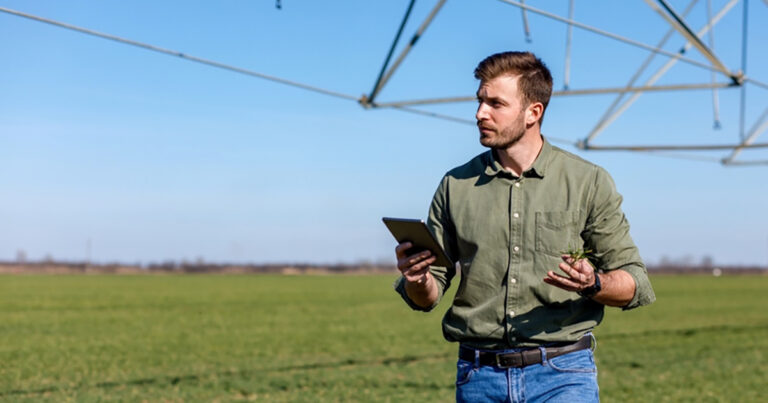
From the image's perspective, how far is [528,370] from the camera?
128 inches

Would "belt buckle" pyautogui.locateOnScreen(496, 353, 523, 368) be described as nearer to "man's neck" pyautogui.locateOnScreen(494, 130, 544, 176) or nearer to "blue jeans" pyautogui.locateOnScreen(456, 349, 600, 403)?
"blue jeans" pyautogui.locateOnScreen(456, 349, 600, 403)

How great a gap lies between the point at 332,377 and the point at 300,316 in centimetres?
1464

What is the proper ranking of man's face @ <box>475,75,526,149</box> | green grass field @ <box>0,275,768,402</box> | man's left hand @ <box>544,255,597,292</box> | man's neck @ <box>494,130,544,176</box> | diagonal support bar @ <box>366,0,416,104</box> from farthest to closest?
green grass field @ <box>0,275,768,402</box>, diagonal support bar @ <box>366,0,416,104</box>, man's neck @ <box>494,130,544,176</box>, man's face @ <box>475,75,526,149</box>, man's left hand @ <box>544,255,597,292</box>

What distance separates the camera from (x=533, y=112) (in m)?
3.40

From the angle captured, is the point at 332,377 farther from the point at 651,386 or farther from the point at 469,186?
the point at 469,186

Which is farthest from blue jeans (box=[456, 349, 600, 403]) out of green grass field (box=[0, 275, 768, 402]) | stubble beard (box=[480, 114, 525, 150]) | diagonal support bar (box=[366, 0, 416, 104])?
green grass field (box=[0, 275, 768, 402])

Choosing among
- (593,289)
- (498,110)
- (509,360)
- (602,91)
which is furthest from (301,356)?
(593,289)

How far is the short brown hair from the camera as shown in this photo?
3.33 meters

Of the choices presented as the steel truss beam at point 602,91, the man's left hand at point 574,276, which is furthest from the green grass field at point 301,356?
the man's left hand at point 574,276

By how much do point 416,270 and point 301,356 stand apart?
12722 mm

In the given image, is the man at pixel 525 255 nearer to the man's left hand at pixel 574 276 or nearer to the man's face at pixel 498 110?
the man's face at pixel 498 110

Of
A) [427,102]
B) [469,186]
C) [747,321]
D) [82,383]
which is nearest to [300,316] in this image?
[747,321]

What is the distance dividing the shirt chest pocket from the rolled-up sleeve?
6 cm

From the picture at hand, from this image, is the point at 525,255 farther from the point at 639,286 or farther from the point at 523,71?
the point at 523,71
